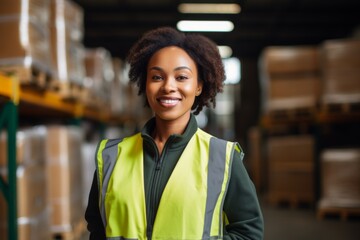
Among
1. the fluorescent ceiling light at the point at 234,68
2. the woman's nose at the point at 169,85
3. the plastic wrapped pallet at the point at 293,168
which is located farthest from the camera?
the fluorescent ceiling light at the point at 234,68

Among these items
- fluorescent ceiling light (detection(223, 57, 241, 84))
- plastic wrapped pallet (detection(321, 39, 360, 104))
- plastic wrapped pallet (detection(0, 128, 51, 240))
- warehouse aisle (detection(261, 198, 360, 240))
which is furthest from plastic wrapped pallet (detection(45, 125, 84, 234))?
fluorescent ceiling light (detection(223, 57, 241, 84))

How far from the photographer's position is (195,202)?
5.22 feet

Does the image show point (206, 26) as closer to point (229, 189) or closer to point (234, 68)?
point (234, 68)

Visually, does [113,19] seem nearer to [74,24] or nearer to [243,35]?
[243,35]

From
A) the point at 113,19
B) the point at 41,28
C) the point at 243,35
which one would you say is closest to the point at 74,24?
the point at 41,28

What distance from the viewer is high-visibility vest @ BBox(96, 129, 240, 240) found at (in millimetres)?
1577

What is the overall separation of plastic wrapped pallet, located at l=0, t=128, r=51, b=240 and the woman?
1943 mm

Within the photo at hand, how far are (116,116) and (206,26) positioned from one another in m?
5.74

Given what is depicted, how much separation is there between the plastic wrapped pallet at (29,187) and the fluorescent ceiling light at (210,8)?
824cm

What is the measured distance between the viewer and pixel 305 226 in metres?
5.70

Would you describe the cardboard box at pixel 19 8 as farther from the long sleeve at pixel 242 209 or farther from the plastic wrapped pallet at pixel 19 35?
the long sleeve at pixel 242 209

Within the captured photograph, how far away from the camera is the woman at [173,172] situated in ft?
5.23

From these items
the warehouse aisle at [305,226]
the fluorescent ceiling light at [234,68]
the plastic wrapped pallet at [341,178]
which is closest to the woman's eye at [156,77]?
the warehouse aisle at [305,226]

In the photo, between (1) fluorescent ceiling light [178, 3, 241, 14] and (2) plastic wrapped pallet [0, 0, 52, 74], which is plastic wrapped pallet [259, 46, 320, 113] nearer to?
(2) plastic wrapped pallet [0, 0, 52, 74]
